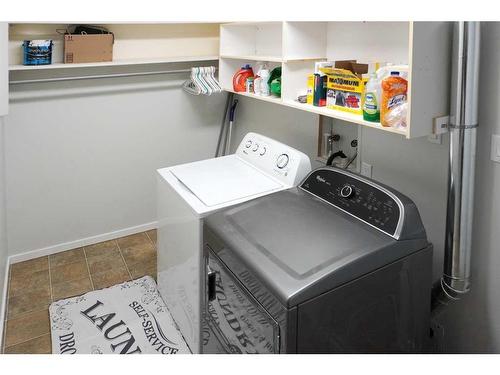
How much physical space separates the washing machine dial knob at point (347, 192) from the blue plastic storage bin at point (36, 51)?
85.2 inches

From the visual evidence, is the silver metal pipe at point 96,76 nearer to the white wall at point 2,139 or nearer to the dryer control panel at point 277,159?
the white wall at point 2,139

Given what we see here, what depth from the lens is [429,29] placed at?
Result: 1.53m

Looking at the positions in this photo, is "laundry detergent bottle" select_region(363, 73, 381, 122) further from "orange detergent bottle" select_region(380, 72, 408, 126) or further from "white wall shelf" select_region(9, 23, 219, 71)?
"white wall shelf" select_region(9, 23, 219, 71)

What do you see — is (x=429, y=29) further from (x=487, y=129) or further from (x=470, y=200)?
(x=470, y=200)

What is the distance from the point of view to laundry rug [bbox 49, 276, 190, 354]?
2.23 metres

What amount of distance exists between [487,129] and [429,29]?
0.46m

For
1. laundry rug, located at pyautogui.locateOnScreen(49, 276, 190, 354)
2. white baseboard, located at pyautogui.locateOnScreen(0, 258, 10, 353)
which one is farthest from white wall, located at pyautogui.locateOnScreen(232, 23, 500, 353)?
white baseboard, located at pyautogui.locateOnScreen(0, 258, 10, 353)

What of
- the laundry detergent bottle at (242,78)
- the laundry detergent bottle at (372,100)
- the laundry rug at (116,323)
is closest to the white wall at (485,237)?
the laundry detergent bottle at (372,100)

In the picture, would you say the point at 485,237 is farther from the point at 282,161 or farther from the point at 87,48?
the point at 87,48

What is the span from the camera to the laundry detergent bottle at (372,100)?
1.79 meters

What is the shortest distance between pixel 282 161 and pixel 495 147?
978mm

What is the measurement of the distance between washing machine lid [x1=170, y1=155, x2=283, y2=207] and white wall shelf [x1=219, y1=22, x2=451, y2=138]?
1.47ft

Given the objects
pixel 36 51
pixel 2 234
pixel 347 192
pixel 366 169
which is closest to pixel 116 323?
pixel 2 234

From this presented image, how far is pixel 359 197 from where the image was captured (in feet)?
5.65
